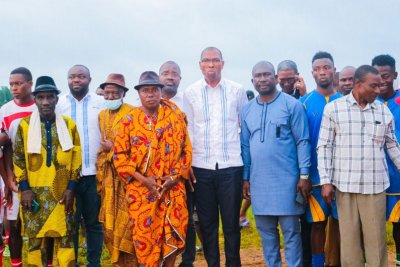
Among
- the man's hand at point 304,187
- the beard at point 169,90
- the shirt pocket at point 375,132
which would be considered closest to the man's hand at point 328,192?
the man's hand at point 304,187

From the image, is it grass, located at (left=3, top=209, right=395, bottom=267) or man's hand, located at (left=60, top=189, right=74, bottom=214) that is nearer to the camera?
man's hand, located at (left=60, top=189, right=74, bottom=214)

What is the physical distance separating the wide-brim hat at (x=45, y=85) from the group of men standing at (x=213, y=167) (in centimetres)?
1

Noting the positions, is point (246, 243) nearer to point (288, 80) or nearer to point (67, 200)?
point (288, 80)

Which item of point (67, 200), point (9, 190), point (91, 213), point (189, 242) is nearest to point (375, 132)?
point (189, 242)

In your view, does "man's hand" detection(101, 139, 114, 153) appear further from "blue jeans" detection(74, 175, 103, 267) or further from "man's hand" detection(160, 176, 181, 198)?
"man's hand" detection(160, 176, 181, 198)

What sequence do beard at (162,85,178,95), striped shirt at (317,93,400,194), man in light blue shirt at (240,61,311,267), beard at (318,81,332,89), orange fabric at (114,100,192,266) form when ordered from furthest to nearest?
beard at (162,85,178,95) → beard at (318,81,332,89) → man in light blue shirt at (240,61,311,267) → orange fabric at (114,100,192,266) → striped shirt at (317,93,400,194)

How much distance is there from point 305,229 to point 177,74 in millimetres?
2377

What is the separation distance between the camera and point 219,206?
5227mm

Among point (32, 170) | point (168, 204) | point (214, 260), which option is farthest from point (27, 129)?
point (214, 260)

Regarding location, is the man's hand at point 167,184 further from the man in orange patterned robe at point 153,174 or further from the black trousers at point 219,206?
the black trousers at point 219,206

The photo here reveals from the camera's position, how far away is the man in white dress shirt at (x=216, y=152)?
5074 mm

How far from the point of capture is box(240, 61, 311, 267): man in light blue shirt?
4.77 meters

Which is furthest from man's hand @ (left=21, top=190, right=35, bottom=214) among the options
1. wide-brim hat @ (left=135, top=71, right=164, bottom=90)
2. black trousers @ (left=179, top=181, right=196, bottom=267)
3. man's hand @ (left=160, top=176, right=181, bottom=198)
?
black trousers @ (left=179, top=181, right=196, bottom=267)

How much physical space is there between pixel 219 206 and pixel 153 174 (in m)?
0.94
